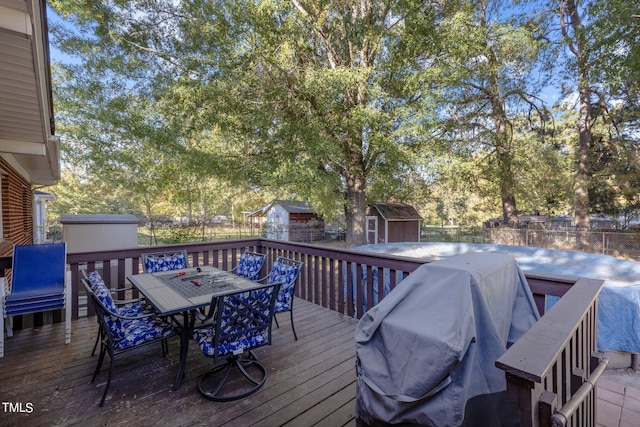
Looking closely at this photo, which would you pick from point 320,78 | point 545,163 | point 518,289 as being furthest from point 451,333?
point 545,163

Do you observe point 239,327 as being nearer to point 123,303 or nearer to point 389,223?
point 123,303

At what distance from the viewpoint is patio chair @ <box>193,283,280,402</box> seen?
2113mm

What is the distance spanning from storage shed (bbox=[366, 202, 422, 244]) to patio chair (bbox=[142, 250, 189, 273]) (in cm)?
1285

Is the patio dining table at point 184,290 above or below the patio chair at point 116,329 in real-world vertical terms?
above

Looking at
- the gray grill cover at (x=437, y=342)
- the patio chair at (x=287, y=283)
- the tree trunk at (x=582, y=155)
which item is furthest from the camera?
the tree trunk at (x=582, y=155)

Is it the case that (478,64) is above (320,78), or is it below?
above

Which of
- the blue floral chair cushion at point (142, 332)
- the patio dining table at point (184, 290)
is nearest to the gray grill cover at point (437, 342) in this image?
the patio dining table at point (184, 290)

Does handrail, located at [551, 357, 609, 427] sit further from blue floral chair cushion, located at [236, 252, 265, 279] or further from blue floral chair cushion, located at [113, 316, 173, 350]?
blue floral chair cushion, located at [236, 252, 265, 279]

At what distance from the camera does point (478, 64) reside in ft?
33.7

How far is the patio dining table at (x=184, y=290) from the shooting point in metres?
2.23

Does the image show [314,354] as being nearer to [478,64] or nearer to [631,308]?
[631,308]

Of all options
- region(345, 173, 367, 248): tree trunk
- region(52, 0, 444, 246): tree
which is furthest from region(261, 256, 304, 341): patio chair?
region(345, 173, 367, 248): tree trunk

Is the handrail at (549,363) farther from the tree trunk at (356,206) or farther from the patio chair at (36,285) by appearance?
the tree trunk at (356,206)

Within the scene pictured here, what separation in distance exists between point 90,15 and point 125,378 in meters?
9.89
